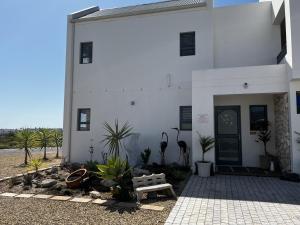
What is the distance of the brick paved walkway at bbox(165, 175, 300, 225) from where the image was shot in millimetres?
4773

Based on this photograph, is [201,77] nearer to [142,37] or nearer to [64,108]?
[142,37]

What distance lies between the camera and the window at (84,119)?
12.2 metres

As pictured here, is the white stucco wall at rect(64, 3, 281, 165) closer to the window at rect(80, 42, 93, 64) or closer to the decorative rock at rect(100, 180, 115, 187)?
the window at rect(80, 42, 93, 64)

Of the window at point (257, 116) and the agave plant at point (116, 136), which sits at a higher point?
the window at point (257, 116)

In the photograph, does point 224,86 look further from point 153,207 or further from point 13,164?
point 13,164

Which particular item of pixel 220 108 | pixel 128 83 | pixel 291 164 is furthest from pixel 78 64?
pixel 291 164

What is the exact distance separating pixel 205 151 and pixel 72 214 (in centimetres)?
534

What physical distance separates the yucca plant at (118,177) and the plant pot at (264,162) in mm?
5976

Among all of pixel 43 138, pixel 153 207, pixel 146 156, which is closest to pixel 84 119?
pixel 146 156

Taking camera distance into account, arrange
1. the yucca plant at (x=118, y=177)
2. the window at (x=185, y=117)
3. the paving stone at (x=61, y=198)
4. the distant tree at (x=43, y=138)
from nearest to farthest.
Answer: the yucca plant at (x=118, y=177), the paving stone at (x=61, y=198), the window at (x=185, y=117), the distant tree at (x=43, y=138)

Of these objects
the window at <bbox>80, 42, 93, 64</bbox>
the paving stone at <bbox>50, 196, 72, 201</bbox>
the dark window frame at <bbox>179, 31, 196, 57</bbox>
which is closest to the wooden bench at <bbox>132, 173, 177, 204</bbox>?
the paving stone at <bbox>50, 196, 72, 201</bbox>

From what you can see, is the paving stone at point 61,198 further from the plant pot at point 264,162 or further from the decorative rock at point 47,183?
the plant pot at point 264,162

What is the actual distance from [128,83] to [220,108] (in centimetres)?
430

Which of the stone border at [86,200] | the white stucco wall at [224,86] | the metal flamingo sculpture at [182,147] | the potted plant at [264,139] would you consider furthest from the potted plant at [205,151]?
the stone border at [86,200]
